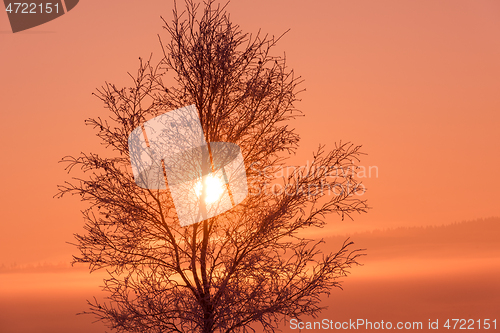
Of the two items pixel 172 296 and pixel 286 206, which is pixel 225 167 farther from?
pixel 172 296

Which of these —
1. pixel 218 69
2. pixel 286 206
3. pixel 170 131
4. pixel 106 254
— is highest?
pixel 218 69

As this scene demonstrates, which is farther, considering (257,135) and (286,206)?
(257,135)

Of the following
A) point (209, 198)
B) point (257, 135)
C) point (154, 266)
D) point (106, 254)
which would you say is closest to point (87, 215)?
point (106, 254)

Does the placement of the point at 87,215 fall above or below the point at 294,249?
above

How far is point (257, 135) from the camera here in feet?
43.5

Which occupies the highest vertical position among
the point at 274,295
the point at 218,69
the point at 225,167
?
the point at 218,69

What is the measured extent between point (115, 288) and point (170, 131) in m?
3.69

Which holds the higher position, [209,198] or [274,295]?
[209,198]

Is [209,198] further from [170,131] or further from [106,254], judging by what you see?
[106,254]

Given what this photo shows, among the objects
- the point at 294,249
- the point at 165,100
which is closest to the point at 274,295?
the point at 294,249

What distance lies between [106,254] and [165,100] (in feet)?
12.2

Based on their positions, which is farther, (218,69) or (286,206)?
(218,69)

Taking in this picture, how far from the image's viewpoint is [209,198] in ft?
41.9

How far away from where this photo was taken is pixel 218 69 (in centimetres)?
1316
